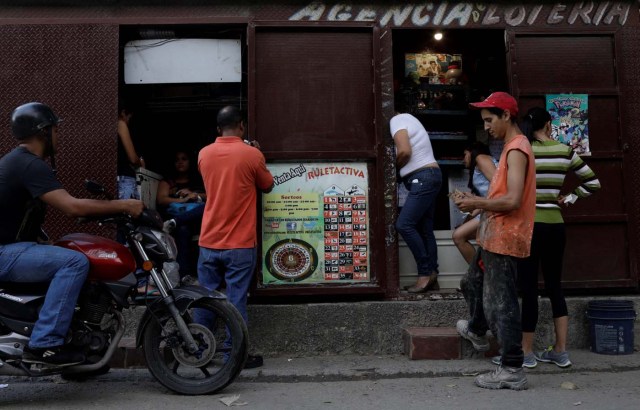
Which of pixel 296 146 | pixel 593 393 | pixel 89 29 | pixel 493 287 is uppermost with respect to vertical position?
pixel 89 29

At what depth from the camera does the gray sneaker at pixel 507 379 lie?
4.40 meters

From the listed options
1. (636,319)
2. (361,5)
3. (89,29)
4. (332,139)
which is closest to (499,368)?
(636,319)

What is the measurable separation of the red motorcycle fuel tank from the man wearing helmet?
3.6 inches

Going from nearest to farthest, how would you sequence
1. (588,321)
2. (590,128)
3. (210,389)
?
(210,389), (588,321), (590,128)

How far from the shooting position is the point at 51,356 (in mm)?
4012

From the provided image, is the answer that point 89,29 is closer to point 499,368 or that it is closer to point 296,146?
point 296,146

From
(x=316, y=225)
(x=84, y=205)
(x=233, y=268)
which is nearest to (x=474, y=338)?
(x=316, y=225)

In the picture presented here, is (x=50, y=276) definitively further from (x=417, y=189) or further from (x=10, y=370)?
(x=417, y=189)

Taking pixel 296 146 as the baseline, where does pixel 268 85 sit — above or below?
above

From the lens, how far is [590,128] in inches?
242

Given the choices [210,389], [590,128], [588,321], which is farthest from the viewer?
[590,128]

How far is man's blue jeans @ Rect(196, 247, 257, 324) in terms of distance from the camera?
5020 millimetres

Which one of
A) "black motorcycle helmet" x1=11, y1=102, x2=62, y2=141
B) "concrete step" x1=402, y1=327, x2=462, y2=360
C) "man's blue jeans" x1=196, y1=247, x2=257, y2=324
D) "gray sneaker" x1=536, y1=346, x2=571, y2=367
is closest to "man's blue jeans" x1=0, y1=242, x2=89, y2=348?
"black motorcycle helmet" x1=11, y1=102, x2=62, y2=141

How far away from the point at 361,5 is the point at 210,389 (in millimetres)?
3827
